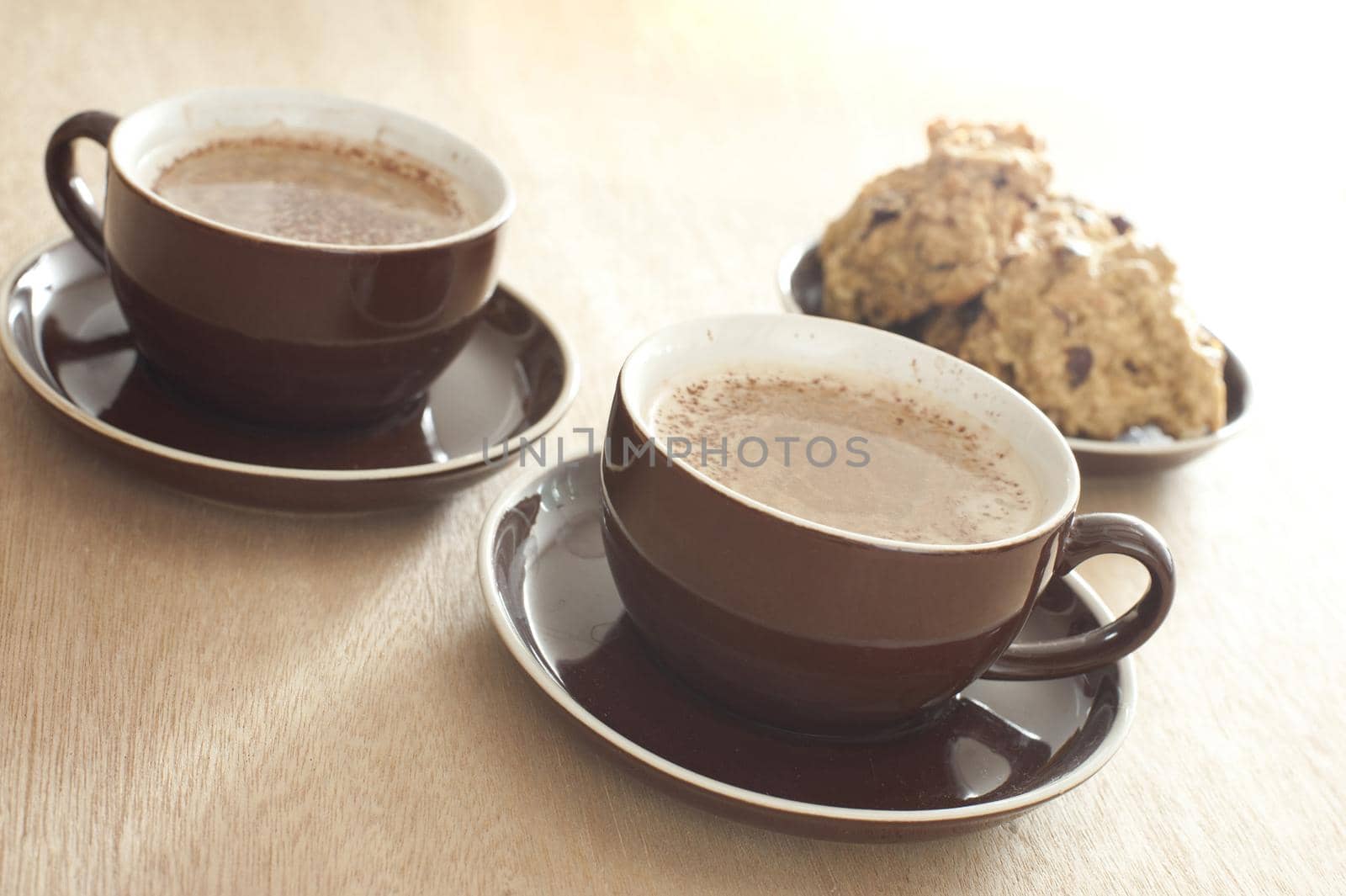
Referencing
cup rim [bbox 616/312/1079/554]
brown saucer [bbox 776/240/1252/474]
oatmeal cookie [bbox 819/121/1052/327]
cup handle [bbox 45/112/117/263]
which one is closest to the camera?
A: cup rim [bbox 616/312/1079/554]

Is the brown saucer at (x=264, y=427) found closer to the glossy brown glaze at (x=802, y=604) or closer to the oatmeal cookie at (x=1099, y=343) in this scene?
the glossy brown glaze at (x=802, y=604)

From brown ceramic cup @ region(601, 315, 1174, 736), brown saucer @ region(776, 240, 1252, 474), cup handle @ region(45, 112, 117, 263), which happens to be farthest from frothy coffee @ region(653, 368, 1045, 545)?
cup handle @ region(45, 112, 117, 263)

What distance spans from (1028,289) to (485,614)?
0.60m

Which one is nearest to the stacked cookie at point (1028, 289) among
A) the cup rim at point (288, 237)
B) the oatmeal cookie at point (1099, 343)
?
the oatmeal cookie at point (1099, 343)

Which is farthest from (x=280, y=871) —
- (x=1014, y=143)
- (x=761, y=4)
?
(x=761, y=4)

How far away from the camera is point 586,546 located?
865 millimetres

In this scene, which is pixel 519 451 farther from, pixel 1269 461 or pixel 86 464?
pixel 1269 461

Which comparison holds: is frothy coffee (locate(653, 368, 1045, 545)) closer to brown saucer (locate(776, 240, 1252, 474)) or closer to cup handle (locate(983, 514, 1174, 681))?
cup handle (locate(983, 514, 1174, 681))

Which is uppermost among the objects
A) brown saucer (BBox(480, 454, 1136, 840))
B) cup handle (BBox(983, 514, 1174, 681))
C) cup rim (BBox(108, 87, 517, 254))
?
cup rim (BBox(108, 87, 517, 254))

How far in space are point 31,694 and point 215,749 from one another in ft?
0.34

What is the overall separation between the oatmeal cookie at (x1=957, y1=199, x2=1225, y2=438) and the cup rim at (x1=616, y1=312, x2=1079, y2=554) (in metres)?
0.30

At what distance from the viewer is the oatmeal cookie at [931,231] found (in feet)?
3.90

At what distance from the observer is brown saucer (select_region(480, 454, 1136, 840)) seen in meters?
0.66

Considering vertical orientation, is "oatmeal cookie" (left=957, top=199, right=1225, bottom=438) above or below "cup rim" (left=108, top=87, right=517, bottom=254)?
below
